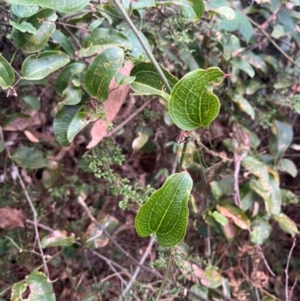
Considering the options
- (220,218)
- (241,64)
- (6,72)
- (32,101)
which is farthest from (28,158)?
(241,64)

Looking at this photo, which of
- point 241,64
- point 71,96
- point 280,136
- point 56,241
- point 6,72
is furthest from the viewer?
point 280,136

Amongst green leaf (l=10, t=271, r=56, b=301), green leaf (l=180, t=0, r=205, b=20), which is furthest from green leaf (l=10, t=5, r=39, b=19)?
green leaf (l=10, t=271, r=56, b=301)

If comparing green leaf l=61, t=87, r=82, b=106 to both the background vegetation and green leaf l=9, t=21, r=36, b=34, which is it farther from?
green leaf l=9, t=21, r=36, b=34

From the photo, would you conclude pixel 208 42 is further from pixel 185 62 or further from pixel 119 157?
pixel 119 157

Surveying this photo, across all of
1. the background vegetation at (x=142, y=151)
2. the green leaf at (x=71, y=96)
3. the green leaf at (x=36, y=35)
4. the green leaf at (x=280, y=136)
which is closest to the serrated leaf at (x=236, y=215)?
the background vegetation at (x=142, y=151)

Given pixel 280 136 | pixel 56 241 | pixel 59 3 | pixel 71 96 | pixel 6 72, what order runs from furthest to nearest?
pixel 280 136
pixel 56 241
pixel 71 96
pixel 6 72
pixel 59 3

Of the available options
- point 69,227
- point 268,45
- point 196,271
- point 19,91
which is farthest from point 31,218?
point 268,45

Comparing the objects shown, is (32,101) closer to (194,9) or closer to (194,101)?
(194,9)
